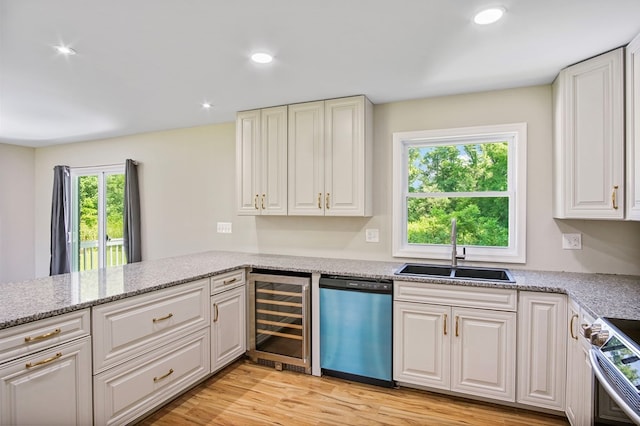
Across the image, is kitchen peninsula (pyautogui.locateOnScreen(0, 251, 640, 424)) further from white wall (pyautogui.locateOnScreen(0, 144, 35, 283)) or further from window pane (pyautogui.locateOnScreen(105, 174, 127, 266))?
white wall (pyautogui.locateOnScreen(0, 144, 35, 283))

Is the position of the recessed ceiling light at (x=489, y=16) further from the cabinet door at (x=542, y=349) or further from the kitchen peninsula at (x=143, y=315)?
the cabinet door at (x=542, y=349)

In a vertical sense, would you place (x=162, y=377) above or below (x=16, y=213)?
below

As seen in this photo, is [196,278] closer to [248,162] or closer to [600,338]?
[248,162]

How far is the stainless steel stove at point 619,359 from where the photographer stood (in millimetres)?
1134

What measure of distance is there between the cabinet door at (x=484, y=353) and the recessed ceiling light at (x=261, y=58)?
2.10 meters

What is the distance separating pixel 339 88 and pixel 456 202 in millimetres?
1417

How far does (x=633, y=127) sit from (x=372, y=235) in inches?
75.8

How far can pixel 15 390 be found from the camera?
147cm

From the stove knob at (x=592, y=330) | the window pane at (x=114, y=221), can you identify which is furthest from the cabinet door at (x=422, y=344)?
the window pane at (x=114, y=221)

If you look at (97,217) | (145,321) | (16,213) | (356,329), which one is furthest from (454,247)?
(16,213)

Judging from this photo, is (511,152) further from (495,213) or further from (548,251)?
(548,251)

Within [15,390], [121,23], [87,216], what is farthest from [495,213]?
[87,216]

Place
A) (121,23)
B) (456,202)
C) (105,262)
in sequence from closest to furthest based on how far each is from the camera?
(121,23)
(456,202)
(105,262)

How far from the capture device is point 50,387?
5.24 feet
